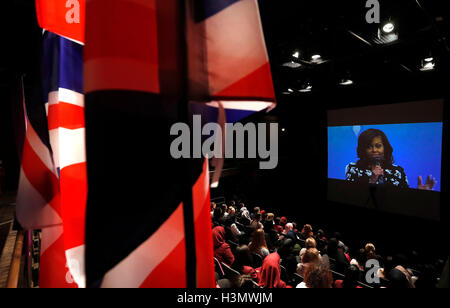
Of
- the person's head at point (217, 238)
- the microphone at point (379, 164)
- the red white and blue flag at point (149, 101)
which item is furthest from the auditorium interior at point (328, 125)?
the red white and blue flag at point (149, 101)

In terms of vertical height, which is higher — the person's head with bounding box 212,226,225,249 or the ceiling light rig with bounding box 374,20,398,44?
the ceiling light rig with bounding box 374,20,398,44

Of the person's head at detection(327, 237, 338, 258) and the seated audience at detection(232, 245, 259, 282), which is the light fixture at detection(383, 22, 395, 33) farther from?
the seated audience at detection(232, 245, 259, 282)

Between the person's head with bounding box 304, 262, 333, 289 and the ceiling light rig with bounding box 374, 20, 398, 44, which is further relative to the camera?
the ceiling light rig with bounding box 374, 20, 398, 44

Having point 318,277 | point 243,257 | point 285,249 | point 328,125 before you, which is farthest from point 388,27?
point 328,125

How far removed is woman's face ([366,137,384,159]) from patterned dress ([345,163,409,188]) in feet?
2.00

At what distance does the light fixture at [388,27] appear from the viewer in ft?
17.3

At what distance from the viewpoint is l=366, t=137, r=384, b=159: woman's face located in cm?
962

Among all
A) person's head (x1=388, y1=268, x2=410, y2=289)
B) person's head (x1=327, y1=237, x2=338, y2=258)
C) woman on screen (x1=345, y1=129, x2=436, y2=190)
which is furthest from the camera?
woman on screen (x1=345, y1=129, x2=436, y2=190)

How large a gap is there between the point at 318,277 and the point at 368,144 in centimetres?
918

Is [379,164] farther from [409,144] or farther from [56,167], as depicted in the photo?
[56,167]

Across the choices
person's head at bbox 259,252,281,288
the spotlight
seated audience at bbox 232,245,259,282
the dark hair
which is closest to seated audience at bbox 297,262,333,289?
person's head at bbox 259,252,281,288

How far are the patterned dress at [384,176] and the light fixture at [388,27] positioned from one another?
5.75 m

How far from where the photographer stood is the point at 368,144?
998cm
